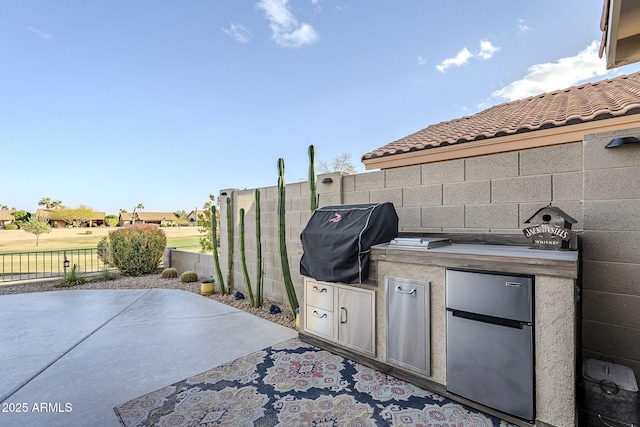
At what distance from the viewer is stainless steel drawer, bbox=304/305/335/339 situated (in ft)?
11.1

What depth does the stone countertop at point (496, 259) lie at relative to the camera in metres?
1.87

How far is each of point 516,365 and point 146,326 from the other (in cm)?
499

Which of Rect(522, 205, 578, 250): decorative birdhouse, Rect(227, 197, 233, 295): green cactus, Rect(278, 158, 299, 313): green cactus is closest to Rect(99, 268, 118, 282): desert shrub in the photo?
Rect(227, 197, 233, 295): green cactus

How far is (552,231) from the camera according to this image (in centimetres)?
238

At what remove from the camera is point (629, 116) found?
2.84m

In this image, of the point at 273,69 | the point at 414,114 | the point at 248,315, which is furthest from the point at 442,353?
the point at 273,69

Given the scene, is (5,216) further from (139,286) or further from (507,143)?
(507,143)

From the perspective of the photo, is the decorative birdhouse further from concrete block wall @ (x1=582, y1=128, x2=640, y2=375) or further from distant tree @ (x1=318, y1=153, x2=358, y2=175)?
distant tree @ (x1=318, y1=153, x2=358, y2=175)

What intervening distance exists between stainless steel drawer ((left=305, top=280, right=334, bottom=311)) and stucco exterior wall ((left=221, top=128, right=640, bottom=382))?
55cm

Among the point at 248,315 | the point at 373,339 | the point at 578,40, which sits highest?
the point at 578,40

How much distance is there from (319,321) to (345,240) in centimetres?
124

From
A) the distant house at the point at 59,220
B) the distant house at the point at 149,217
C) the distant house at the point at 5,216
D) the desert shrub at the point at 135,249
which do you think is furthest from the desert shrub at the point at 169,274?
the distant house at the point at 5,216

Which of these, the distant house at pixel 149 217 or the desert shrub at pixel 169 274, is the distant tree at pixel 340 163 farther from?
the distant house at pixel 149 217

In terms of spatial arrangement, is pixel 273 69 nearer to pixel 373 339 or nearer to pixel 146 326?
pixel 146 326
